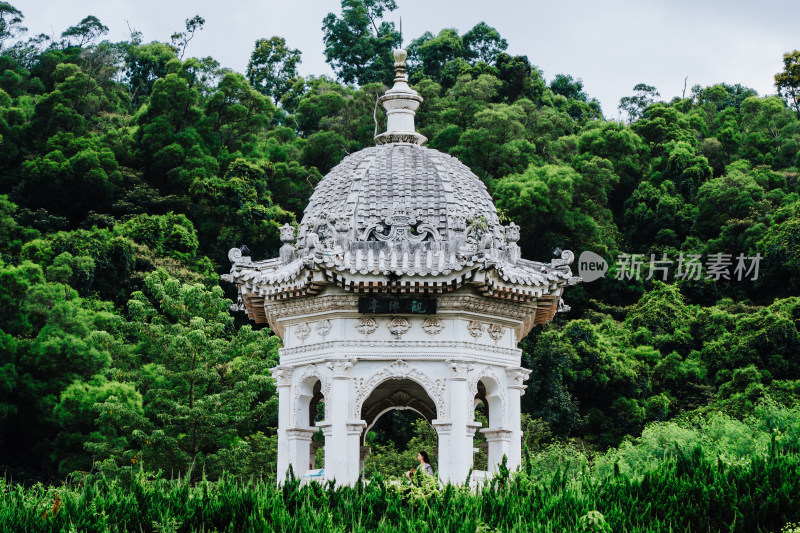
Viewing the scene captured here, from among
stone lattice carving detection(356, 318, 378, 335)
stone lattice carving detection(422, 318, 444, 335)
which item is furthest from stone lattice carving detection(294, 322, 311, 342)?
stone lattice carving detection(422, 318, 444, 335)

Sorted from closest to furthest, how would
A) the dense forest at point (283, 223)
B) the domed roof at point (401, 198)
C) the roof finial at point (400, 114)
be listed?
the domed roof at point (401, 198) < the roof finial at point (400, 114) < the dense forest at point (283, 223)

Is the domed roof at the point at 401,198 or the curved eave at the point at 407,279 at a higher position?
the domed roof at the point at 401,198

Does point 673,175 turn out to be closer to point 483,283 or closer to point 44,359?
point 44,359

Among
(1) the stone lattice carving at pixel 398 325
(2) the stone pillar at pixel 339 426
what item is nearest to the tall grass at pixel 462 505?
(2) the stone pillar at pixel 339 426

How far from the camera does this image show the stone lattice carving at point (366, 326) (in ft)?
47.0

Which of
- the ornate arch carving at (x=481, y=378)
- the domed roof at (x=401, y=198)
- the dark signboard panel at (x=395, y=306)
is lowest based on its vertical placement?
the ornate arch carving at (x=481, y=378)

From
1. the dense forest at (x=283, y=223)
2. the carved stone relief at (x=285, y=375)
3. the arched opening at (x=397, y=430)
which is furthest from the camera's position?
the dense forest at (x=283, y=223)

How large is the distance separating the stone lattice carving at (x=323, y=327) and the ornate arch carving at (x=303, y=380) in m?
0.48

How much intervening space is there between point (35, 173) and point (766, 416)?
3168 centimetres

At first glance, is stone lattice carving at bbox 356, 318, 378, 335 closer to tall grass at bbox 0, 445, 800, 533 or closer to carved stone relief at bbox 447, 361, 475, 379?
carved stone relief at bbox 447, 361, 475, 379

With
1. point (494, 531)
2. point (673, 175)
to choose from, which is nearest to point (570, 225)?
point (673, 175)

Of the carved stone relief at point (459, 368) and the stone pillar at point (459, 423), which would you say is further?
the carved stone relief at point (459, 368)

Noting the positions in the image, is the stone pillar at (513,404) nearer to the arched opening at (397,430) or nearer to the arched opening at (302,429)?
the arched opening at (397,430)

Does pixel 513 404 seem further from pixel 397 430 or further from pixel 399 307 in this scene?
pixel 397 430
